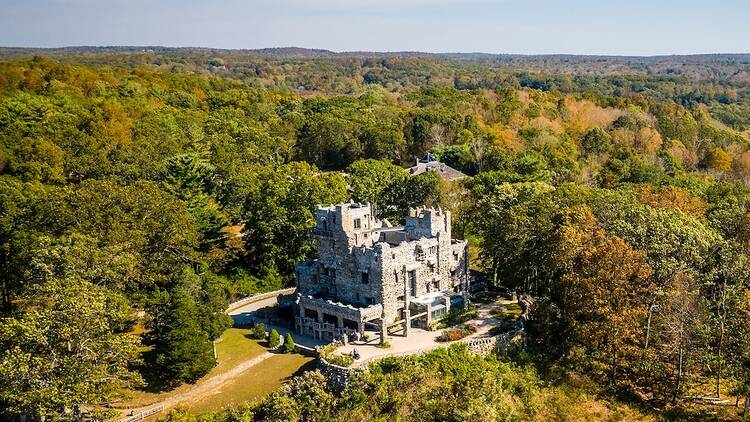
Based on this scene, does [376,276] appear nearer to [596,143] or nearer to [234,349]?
[234,349]

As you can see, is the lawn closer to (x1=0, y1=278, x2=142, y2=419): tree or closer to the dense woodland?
the dense woodland

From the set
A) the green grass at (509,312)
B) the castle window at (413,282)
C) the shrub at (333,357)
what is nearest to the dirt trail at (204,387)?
the shrub at (333,357)

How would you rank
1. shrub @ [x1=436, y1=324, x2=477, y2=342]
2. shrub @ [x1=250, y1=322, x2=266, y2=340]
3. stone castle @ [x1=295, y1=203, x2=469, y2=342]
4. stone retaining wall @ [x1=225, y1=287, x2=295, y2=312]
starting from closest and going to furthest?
shrub @ [x1=436, y1=324, x2=477, y2=342], stone castle @ [x1=295, y1=203, x2=469, y2=342], shrub @ [x1=250, y1=322, x2=266, y2=340], stone retaining wall @ [x1=225, y1=287, x2=295, y2=312]

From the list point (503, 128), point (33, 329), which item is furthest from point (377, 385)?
point (503, 128)

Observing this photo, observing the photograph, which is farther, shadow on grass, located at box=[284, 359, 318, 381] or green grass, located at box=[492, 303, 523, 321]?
green grass, located at box=[492, 303, 523, 321]

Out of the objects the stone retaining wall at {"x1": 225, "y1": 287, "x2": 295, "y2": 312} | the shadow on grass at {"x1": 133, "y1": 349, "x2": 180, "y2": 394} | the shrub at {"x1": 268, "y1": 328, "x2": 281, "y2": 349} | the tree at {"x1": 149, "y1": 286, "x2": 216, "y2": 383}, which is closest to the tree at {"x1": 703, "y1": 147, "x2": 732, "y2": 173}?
the stone retaining wall at {"x1": 225, "y1": 287, "x2": 295, "y2": 312}

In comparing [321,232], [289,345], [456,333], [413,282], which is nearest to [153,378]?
[289,345]
